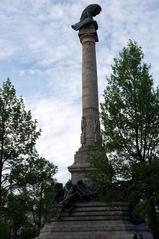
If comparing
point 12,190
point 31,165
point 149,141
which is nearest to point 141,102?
point 149,141

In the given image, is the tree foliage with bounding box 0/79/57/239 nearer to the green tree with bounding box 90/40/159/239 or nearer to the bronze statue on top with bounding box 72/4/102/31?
the green tree with bounding box 90/40/159/239

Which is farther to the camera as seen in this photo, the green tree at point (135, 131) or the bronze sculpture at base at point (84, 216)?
the bronze sculpture at base at point (84, 216)

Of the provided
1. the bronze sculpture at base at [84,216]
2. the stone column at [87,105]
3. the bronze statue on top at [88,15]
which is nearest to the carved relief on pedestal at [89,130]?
the stone column at [87,105]

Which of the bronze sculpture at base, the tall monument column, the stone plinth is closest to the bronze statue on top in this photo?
the tall monument column

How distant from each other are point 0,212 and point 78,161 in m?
9.55

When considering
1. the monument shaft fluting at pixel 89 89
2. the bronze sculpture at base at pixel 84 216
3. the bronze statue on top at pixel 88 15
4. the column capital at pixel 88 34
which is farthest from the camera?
the bronze statue on top at pixel 88 15

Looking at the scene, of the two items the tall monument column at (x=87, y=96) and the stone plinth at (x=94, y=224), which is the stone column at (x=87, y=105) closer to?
the tall monument column at (x=87, y=96)

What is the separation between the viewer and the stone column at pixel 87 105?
103 feet

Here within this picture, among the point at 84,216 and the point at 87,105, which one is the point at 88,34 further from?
the point at 84,216

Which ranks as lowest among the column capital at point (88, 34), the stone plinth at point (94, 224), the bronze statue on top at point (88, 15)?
the stone plinth at point (94, 224)

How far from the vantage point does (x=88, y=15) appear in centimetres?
3722

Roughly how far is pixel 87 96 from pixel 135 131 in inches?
474

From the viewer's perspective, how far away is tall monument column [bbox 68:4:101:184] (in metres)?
31.4

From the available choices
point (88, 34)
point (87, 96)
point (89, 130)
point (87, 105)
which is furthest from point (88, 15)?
point (89, 130)
